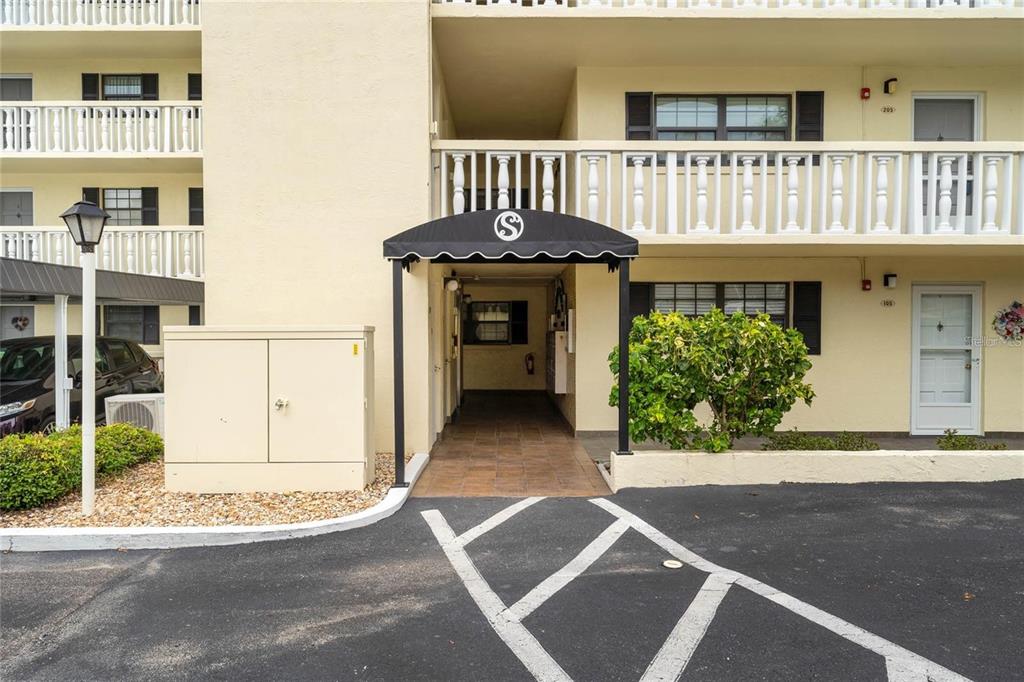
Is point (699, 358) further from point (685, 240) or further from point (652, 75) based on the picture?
point (652, 75)

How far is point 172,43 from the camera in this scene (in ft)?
38.6

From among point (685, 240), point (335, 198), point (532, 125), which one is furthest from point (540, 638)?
point (532, 125)

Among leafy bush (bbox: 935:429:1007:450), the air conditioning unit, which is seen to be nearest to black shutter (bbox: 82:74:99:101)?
the air conditioning unit

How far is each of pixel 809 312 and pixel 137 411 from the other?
963 cm

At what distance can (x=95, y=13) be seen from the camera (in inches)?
460

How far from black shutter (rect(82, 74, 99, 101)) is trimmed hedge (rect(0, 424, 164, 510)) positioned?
9.51 m

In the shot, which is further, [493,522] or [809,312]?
[809,312]

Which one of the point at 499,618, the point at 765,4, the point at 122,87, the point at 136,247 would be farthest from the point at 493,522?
the point at 122,87

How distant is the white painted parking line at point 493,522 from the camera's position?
4828 mm

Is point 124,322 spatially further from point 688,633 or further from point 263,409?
point 688,633

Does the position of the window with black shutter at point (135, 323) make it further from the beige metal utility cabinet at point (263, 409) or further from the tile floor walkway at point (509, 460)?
the beige metal utility cabinet at point (263, 409)

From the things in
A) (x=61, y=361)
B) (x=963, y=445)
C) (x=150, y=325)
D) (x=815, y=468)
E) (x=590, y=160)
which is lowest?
(x=815, y=468)

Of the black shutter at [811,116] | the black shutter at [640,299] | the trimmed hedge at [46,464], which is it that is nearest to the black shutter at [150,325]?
the trimmed hedge at [46,464]

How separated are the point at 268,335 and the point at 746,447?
245 inches
